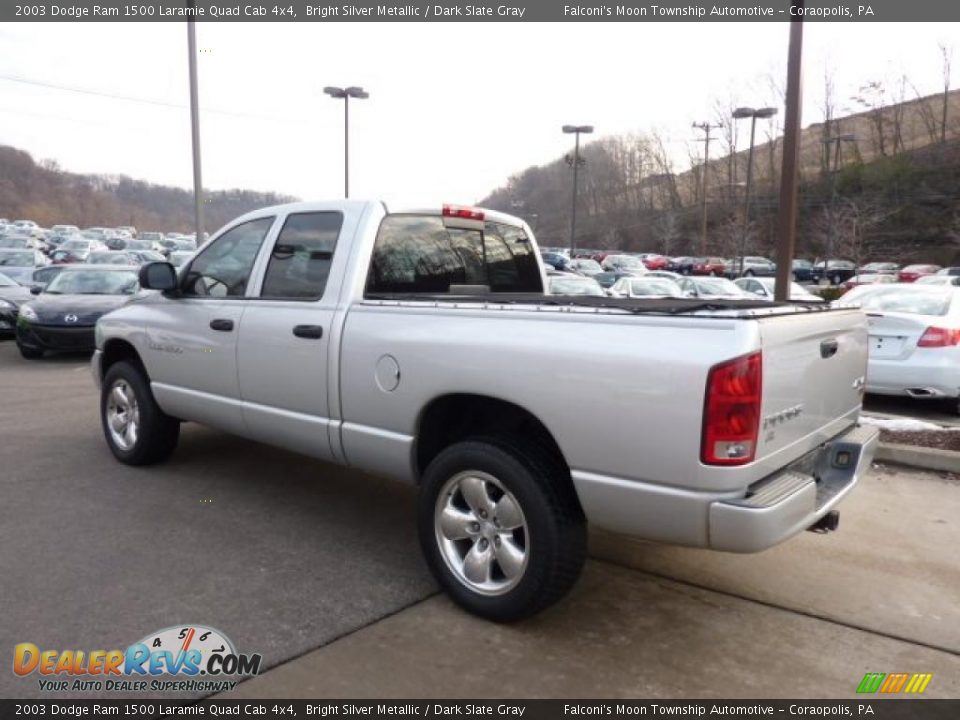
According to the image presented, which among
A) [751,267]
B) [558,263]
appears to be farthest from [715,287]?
[751,267]

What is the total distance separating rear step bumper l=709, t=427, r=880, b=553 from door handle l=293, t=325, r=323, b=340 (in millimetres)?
2308

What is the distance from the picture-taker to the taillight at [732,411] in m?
2.66

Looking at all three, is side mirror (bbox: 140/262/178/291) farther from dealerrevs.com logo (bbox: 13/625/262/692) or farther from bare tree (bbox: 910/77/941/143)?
bare tree (bbox: 910/77/941/143)

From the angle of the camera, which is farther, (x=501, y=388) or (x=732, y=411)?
(x=501, y=388)

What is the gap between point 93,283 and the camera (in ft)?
42.6

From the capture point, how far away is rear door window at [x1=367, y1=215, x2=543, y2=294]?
14.2ft

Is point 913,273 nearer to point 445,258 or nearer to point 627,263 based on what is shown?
point 627,263

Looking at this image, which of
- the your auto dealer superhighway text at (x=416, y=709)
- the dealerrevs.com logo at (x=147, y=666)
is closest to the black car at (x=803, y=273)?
the your auto dealer superhighway text at (x=416, y=709)

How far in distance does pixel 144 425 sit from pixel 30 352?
7915 millimetres

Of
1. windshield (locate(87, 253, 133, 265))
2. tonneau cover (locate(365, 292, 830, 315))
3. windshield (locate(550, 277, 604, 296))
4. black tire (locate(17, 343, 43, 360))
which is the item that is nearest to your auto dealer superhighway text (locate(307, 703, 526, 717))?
tonneau cover (locate(365, 292, 830, 315))

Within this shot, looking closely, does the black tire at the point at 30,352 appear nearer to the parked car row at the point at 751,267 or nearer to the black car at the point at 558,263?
the black car at the point at 558,263

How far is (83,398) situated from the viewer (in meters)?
8.73

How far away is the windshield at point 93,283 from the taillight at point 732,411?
40.9ft

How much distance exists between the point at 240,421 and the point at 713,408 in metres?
3.13
